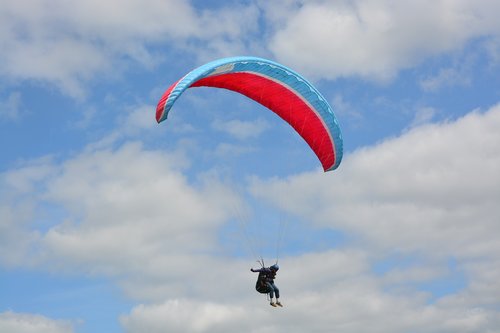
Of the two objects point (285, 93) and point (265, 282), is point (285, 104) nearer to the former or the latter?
point (285, 93)

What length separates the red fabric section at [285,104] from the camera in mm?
35312

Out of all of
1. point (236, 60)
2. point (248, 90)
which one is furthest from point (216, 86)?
point (236, 60)

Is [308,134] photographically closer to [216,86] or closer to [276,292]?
[216,86]

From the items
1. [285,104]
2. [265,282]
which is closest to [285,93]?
[285,104]

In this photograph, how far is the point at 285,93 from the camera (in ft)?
117

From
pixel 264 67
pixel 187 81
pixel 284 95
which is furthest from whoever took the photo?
pixel 284 95

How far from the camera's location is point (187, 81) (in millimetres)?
31203

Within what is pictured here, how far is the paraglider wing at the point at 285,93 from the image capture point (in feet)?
108

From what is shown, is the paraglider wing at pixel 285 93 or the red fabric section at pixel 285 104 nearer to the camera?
the paraglider wing at pixel 285 93

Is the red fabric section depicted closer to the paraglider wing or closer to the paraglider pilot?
the paraglider wing

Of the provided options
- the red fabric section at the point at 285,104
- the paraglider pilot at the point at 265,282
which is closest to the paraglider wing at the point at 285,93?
the red fabric section at the point at 285,104

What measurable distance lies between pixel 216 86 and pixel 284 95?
9.05 feet

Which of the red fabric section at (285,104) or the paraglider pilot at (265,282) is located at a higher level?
the red fabric section at (285,104)

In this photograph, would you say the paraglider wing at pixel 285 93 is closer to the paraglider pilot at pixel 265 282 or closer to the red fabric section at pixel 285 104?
the red fabric section at pixel 285 104
